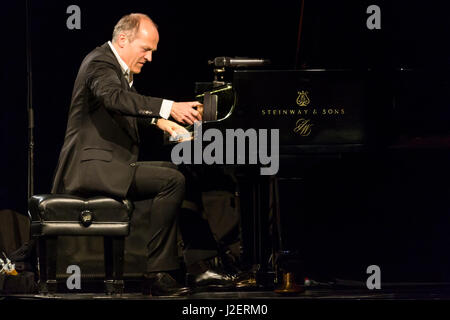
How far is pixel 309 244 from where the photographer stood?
4.35 m

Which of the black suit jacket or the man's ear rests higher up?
the man's ear

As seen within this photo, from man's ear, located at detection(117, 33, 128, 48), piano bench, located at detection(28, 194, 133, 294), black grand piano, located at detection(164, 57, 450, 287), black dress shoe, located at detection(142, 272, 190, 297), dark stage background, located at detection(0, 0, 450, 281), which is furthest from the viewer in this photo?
dark stage background, located at detection(0, 0, 450, 281)

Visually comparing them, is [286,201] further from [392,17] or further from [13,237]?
[13,237]

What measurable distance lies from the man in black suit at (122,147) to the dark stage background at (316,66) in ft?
2.07

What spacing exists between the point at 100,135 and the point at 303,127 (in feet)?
3.29

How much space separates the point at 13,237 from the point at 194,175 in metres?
1.20

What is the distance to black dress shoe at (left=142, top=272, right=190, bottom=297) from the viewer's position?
3629 millimetres

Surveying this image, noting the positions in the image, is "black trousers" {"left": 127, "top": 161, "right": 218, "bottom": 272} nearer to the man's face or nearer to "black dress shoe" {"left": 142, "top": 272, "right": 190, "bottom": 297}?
"black dress shoe" {"left": 142, "top": 272, "right": 190, "bottom": 297}

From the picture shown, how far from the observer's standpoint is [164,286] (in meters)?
3.64

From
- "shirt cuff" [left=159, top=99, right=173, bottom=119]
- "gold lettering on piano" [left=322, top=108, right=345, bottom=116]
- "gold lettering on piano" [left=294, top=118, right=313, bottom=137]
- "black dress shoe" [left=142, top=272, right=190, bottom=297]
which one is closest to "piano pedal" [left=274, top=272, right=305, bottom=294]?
"black dress shoe" [left=142, top=272, right=190, bottom=297]

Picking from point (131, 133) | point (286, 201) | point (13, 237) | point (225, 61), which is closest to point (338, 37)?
point (225, 61)

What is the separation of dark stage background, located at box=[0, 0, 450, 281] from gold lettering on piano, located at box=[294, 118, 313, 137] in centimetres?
28

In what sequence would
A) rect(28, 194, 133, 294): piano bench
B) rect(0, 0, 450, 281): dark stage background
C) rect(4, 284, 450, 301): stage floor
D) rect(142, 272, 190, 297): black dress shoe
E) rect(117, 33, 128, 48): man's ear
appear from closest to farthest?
rect(4, 284, 450, 301): stage floor → rect(142, 272, 190, 297): black dress shoe → rect(28, 194, 133, 294): piano bench → rect(117, 33, 128, 48): man's ear → rect(0, 0, 450, 281): dark stage background
